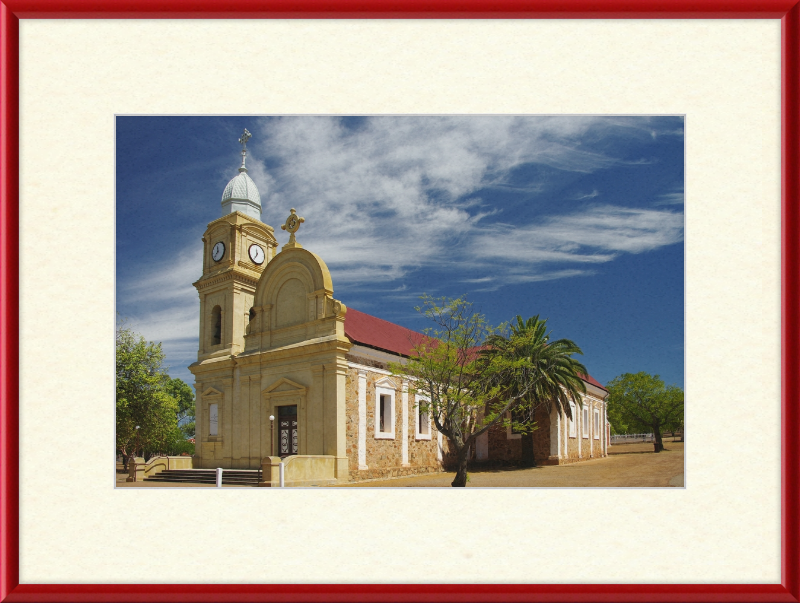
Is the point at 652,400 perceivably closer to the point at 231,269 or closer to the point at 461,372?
the point at 461,372

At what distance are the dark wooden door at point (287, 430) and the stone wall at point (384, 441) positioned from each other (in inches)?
112

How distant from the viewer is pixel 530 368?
25219mm

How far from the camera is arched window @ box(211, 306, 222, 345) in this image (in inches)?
1155

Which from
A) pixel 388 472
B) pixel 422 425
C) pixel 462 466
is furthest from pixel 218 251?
pixel 462 466

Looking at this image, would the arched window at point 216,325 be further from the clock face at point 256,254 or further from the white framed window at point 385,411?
the white framed window at point 385,411

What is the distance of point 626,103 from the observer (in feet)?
35.8

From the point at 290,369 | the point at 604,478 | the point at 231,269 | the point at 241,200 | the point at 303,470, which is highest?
the point at 241,200

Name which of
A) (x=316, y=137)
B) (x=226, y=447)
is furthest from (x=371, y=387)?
(x=316, y=137)

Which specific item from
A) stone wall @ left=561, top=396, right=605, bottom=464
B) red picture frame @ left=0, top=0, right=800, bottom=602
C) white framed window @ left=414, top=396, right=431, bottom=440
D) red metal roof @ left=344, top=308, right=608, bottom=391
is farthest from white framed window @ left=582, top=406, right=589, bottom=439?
red picture frame @ left=0, top=0, right=800, bottom=602

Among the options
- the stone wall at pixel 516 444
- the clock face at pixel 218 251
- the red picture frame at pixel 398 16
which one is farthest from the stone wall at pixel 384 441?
the red picture frame at pixel 398 16

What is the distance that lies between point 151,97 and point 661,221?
10.4m

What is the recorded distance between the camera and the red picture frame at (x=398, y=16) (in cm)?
972

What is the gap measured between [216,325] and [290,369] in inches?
291

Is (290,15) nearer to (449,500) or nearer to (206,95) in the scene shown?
(206,95)
